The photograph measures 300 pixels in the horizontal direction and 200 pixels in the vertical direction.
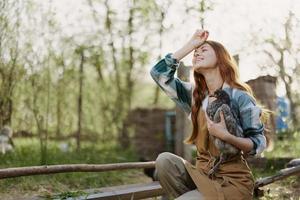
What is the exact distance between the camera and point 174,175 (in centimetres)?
288

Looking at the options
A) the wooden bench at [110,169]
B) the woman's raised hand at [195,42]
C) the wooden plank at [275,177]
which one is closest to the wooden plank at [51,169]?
the wooden bench at [110,169]

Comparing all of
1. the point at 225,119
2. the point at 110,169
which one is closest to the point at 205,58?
the point at 225,119

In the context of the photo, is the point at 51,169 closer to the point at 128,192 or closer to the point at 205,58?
the point at 128,192

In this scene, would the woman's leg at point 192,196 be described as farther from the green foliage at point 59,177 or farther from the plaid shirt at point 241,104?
the green foliage at point 59,177

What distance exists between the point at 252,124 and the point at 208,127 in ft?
0.75

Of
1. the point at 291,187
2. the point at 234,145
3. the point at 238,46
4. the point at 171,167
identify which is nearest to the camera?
the point at 234,145

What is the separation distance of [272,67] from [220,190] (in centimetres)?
485

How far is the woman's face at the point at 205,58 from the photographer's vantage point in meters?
2.88

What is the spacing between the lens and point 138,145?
9000mm

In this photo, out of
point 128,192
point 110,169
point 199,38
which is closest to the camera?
point 199,38

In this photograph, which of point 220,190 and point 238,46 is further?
point 238,46

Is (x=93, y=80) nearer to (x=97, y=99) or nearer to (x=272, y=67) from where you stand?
(x=97, y=99)

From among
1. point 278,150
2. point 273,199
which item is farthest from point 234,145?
point 278,150

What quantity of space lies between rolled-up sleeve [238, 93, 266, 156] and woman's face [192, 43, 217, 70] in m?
0.30
